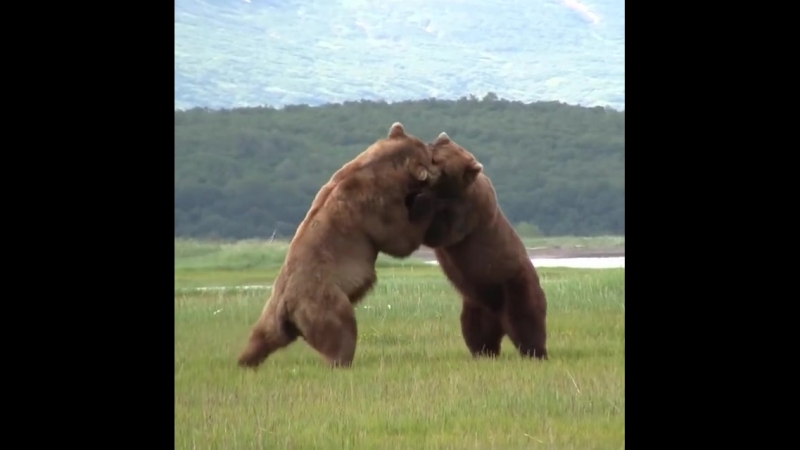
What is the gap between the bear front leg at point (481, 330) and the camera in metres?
5.80

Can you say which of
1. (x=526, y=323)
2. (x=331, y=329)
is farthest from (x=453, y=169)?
(x=331, y=329)

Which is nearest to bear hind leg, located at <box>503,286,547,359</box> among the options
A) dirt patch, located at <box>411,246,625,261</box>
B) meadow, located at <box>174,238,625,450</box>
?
meadow, located at <box>174,238,625,450</box>

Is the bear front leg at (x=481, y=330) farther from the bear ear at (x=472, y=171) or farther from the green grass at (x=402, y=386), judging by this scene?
the bear ear at (x=472, y=171)

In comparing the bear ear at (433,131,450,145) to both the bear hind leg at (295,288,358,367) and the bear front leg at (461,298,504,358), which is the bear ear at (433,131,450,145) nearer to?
A: the bear front leg at (461,298,504,358)

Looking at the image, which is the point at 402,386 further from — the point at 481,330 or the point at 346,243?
the point at 481,330

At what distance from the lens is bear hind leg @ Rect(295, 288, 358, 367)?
513 cm

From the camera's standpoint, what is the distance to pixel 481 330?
19.2 ft

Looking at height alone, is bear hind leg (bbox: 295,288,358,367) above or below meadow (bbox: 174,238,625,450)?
above

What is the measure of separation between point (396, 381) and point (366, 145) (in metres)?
2.23

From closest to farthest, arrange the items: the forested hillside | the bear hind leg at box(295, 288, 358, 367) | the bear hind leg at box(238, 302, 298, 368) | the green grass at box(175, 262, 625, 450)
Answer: the green grass at box(175, 262, 625, 450)
the bear hind leg at box(295, 288, 358, 367)
the bear hind leg at box(238, 302, 298, 368)
the forested hillside

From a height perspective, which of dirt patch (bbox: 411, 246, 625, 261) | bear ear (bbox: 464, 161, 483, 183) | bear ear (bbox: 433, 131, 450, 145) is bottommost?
dirt patch (bbox: 411, 246, 625, 261)

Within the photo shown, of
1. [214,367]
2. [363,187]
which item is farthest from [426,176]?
[214,367]

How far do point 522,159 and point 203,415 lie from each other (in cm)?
479

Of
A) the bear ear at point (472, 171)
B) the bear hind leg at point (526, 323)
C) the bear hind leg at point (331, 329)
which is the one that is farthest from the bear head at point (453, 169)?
the bear hind leg at point (331, 329)
